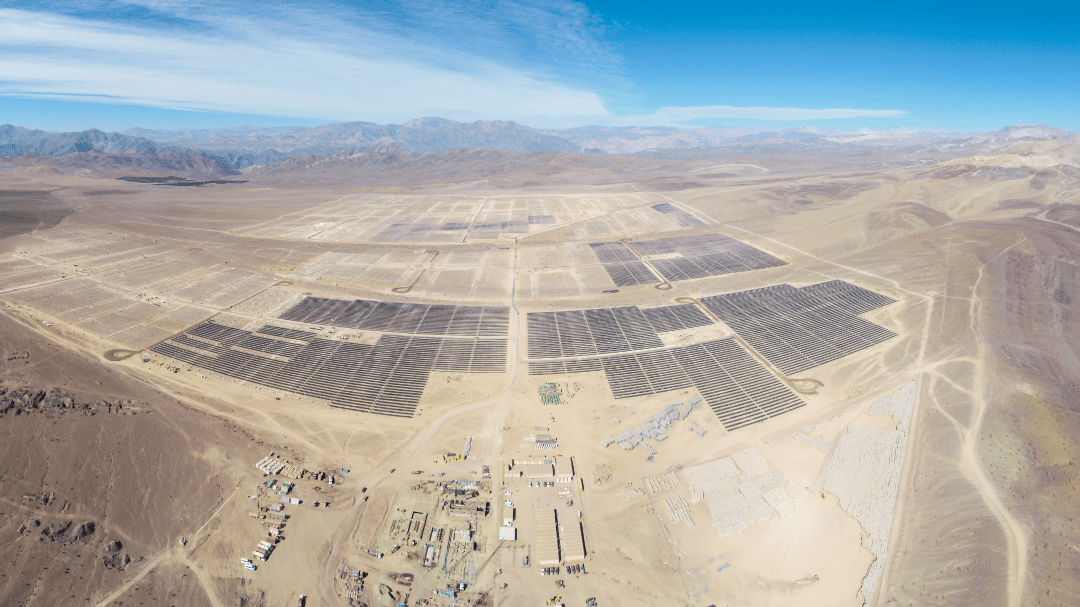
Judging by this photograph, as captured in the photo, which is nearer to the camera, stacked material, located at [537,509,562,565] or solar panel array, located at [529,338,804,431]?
stacked material, located at [537,509,562,565]

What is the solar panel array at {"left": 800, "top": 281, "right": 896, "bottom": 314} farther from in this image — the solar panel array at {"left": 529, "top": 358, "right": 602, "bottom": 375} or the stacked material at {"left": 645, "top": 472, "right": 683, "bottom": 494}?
the stacked material at {"left": 645, "top": 472, "right": 683, "bottom": 494}

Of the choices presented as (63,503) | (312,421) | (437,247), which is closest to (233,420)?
(312,421)

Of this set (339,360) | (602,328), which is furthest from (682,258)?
(339,360)

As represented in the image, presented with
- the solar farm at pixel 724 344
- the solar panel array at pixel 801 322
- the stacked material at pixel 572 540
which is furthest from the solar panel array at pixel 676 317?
the stacked material at pixel 572 540

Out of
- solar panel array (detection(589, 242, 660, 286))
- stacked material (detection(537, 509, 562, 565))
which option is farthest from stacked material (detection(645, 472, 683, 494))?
solar panel array (detection(589, 242, 660, 286))

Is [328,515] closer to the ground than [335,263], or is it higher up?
closer to the ground

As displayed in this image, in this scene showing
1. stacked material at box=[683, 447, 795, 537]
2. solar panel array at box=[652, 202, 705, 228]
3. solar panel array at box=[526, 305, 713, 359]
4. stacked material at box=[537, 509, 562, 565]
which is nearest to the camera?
stacked material at box=[537, 509, 562, 565]

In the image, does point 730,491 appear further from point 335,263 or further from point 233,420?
point 335,263
